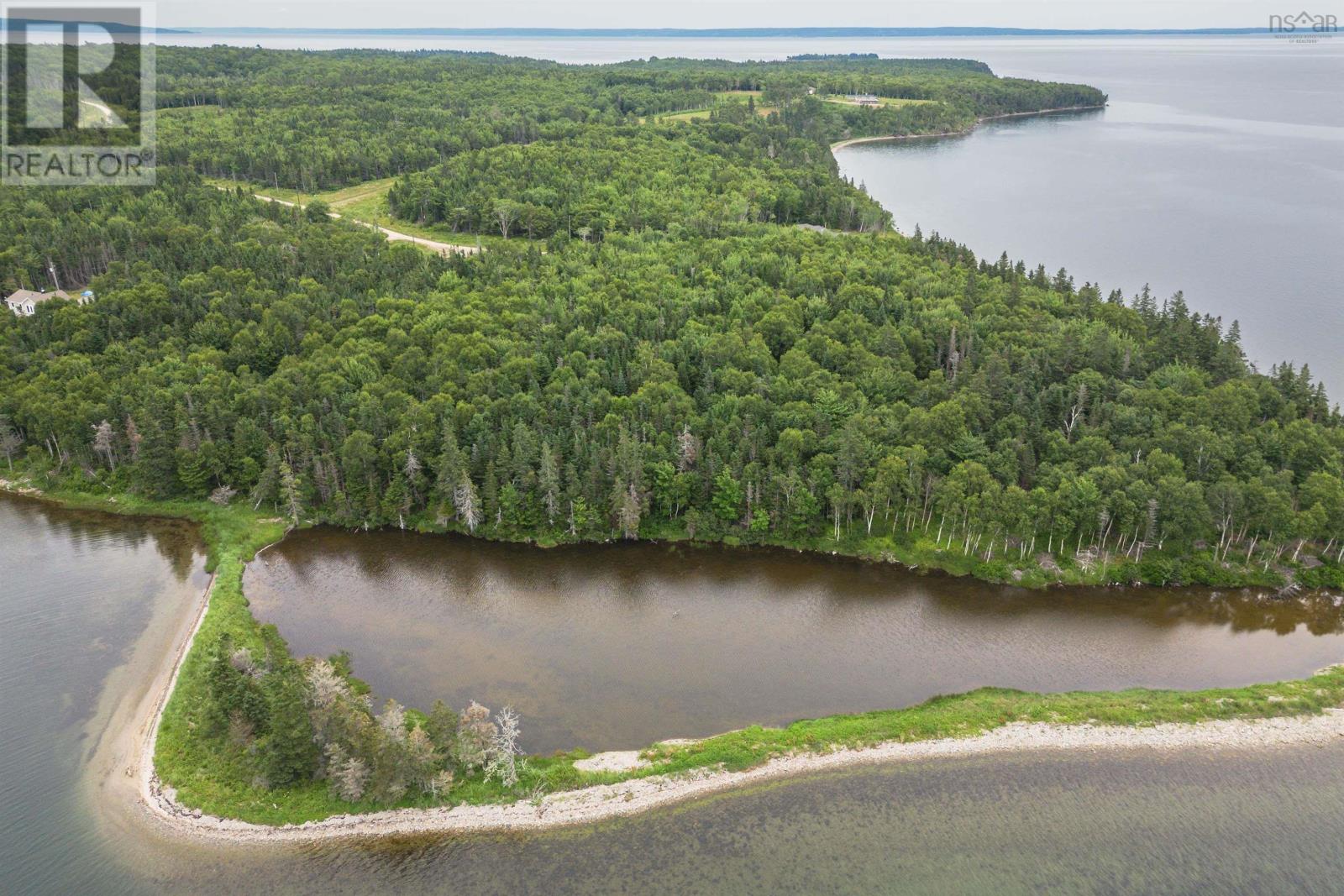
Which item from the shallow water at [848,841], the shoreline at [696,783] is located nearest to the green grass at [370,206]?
the shoreline at [696,783]

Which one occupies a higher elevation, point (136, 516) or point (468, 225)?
point (468, 225)

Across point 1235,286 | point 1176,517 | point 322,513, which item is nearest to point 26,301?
point 322,513

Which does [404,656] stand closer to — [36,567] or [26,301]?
[36,567]

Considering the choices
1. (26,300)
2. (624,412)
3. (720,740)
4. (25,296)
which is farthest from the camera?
(25,296)

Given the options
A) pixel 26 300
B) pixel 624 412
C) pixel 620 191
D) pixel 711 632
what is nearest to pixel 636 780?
pixel 711 632

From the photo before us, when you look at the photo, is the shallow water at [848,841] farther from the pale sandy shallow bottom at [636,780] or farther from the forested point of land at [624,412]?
the forested point of land at [624,412]

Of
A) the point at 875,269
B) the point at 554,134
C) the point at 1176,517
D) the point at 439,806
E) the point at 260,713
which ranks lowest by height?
the point at 439,806

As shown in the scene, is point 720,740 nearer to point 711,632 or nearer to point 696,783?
point 696,783
